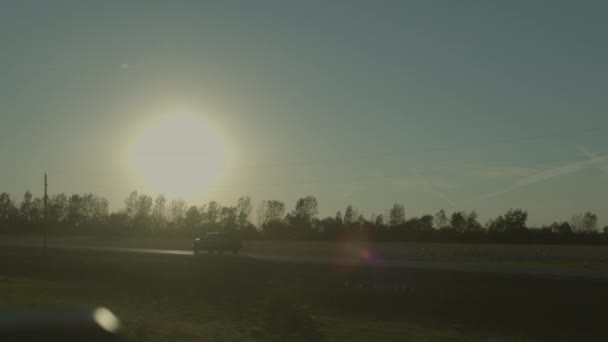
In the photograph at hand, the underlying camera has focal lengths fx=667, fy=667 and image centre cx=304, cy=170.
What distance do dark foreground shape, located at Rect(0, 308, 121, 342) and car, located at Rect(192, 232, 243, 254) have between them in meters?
55.4

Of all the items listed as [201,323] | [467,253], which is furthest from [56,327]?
[467,253]

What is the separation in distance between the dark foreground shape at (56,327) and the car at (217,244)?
55372 millimetres

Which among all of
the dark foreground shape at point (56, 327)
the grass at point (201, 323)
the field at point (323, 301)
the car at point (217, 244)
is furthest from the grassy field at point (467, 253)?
the dark foreground shape at point (56, 327)

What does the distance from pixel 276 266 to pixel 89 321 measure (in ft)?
97.6

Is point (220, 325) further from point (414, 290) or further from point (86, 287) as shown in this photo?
point (86, 287)

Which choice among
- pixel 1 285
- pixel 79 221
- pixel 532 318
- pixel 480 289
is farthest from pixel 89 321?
pixel 79 221

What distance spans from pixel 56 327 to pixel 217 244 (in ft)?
183

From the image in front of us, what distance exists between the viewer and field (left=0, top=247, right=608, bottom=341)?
15.9 metres

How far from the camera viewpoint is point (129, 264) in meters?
41.4

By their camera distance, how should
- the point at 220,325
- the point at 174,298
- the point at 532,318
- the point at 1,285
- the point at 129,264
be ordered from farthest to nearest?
the point at 129,264 → the point at 1,285 → the point at 174,298 → the point at 532,318 → the point at 220,325

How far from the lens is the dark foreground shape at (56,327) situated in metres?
5.77

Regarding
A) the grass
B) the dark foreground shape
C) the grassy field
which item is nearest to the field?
the grass

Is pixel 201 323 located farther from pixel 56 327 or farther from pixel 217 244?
pixel 217 244

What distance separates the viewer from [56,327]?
230 inches
